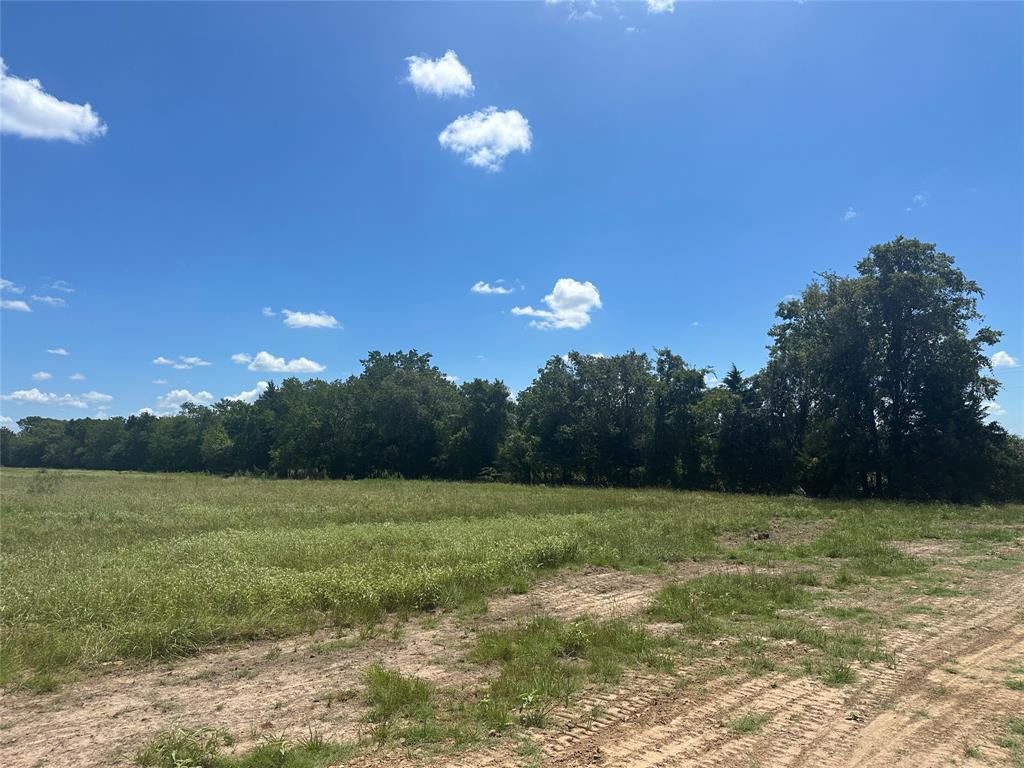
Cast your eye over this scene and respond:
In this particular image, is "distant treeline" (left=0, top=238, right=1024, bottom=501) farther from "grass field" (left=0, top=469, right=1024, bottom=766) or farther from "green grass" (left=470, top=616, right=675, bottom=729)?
"green grass" (left=470, top=616, right=675, bottom=729)

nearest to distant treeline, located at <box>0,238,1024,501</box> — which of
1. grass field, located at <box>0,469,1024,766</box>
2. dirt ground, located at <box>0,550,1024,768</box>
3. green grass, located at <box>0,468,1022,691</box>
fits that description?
green grass, located at <box>0,468,1022,691</box>

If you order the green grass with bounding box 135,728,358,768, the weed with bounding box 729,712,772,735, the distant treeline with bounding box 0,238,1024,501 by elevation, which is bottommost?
the green grass with bounding box 135,728,358,768

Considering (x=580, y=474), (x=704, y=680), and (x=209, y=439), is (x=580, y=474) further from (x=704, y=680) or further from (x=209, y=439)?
(x=209, y=439)

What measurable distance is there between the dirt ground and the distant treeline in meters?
29.4

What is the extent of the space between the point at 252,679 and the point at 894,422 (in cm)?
3721

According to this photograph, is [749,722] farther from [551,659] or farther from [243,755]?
[243,755]

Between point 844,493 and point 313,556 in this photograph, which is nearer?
point 313,556

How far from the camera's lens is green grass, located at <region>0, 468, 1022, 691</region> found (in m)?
7.94

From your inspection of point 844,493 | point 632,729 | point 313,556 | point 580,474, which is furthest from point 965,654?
point 580,474

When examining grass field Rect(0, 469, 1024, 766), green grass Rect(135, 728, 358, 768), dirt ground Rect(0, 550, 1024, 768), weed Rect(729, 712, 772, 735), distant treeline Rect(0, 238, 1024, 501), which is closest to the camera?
green grass Rect(135, 728, 358, 768)

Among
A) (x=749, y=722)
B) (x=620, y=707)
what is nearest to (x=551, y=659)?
(x=620, y=707)

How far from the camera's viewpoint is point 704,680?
6105 mm

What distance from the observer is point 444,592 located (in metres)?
10.0

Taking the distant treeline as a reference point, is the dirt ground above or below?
below
